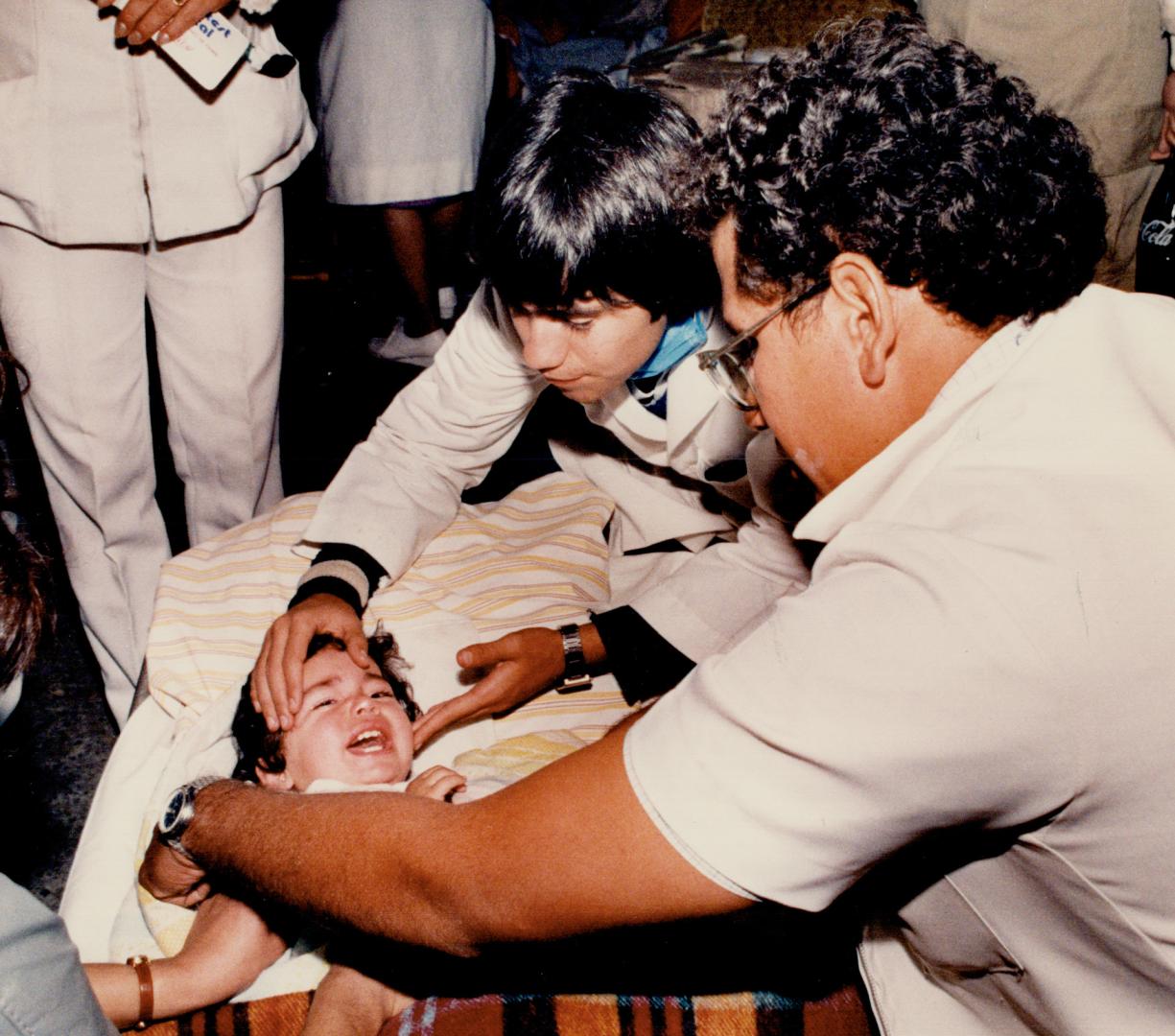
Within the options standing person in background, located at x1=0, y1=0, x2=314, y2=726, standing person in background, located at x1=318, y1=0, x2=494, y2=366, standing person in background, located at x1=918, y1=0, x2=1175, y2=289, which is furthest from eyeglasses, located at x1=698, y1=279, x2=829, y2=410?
standing person in background, located at x1=318, y1=0, x2=494, y2=366

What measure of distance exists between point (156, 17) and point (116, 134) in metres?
0.27

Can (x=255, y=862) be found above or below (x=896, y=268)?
below

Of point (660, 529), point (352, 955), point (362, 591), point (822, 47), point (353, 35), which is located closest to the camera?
point (822, 47)

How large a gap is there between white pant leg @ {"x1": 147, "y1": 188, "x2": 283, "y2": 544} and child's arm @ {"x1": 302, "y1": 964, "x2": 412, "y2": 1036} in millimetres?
1500

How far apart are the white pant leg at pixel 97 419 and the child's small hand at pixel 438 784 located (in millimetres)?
1191

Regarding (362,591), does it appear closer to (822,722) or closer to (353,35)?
(822,722)

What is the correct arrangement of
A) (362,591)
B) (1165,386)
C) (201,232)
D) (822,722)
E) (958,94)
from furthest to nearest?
(201,232)
(362,591)
(958,94)
(1165,386)
(822,722)

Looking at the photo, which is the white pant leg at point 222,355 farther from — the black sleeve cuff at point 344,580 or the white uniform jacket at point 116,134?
the black sleeve cuff at point 344,580

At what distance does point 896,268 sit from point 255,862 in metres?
1.08

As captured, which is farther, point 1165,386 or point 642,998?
point 642,998

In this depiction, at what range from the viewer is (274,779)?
1.96 m

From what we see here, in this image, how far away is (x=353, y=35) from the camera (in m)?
3.81

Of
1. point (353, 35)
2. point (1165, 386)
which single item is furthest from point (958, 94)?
point (353, 35)

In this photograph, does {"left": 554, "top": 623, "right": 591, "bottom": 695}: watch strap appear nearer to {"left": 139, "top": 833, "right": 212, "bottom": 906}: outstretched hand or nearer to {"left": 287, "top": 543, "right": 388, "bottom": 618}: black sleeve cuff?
{"left": 287, "top": 543, "right": 388, "bottom": 618}: black sleeve cuff
